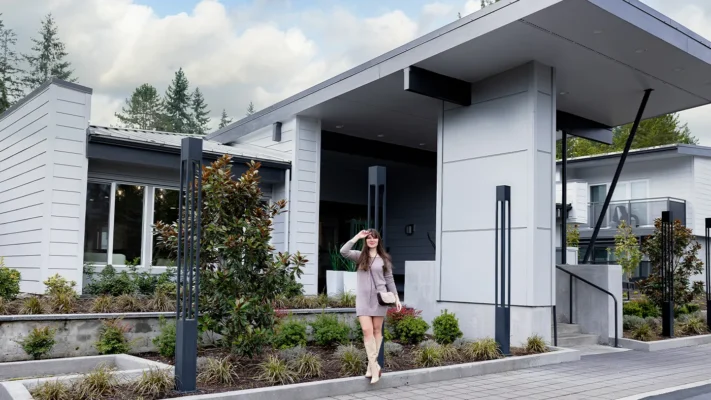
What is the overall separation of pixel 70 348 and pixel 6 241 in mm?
4953

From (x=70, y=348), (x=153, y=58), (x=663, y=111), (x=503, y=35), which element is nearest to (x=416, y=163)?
(x=663, y=111)

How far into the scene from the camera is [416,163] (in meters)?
17.9

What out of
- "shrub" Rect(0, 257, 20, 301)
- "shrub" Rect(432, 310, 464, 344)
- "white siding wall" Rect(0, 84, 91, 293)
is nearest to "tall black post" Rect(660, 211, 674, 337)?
"shrub" Rect(432, 310, 464, 344)

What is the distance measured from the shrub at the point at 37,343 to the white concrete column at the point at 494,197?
6107 mm

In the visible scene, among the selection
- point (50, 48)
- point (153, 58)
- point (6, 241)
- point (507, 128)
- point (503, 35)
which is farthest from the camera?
point (153, 58)

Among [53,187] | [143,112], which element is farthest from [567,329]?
[143,112]

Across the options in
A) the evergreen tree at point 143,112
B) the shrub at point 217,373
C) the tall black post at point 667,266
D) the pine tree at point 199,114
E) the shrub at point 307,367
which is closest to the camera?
the shrub at point 217,373

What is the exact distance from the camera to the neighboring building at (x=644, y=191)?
24.1 metres

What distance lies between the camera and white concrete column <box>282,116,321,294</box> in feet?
45.0

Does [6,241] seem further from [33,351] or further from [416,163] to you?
[416,163]

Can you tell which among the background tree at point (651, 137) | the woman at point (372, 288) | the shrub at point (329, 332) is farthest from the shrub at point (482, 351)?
the background tree at point (651, 137)

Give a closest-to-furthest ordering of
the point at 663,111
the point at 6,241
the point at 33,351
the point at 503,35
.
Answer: the point at 33,351
the point at 503,35
the point at 6,241
the point at 663,111

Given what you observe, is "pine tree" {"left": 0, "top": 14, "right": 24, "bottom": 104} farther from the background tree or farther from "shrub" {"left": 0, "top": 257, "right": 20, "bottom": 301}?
"shrub" {"left": 0, "top": 257, "right": 20, "bottom": 301}

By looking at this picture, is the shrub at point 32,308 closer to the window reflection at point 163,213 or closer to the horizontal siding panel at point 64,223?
the horizontal siding panel at point 64,223
